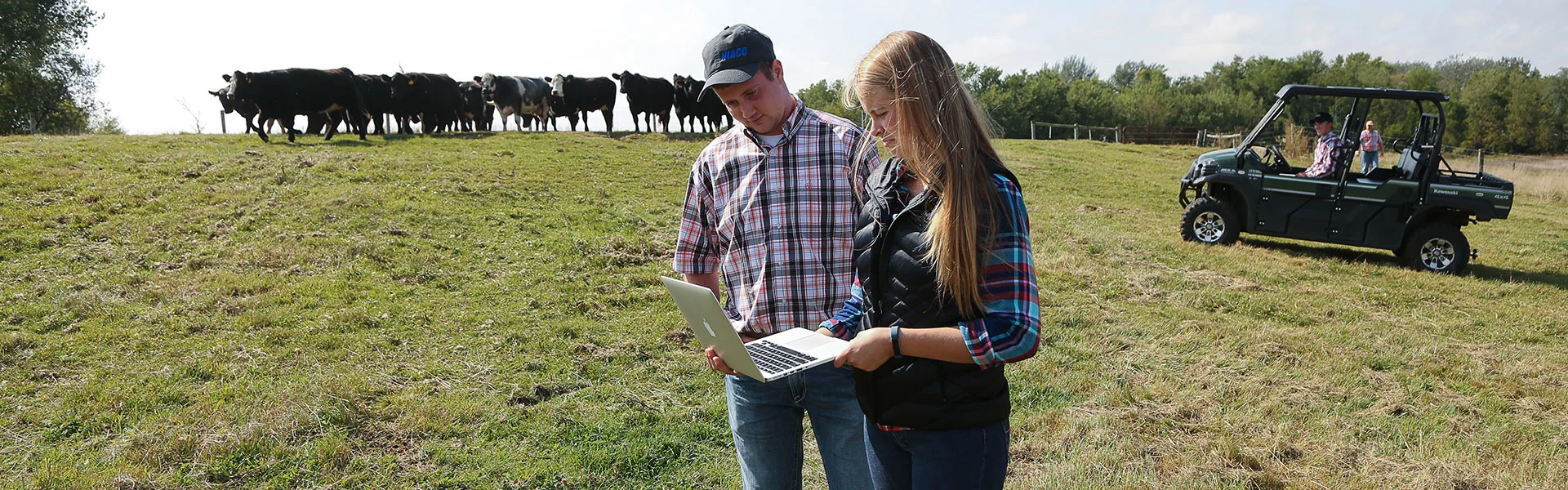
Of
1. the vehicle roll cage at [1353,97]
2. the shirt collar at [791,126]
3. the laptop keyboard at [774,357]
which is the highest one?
the vehicle roll cage at [1353,97]

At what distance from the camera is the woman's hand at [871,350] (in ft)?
5.56

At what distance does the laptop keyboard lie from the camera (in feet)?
6.06

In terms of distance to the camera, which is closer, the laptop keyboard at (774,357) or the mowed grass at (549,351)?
the laptop keyboard at (774,357)

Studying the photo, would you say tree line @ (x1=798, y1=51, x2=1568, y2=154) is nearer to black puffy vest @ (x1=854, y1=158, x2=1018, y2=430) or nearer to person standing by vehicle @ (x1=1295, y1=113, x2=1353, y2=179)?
person standing by vehicle @ (x1=1295, y1=113, x2=1353, y2=179)

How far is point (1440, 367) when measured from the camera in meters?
5.59

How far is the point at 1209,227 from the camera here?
33.7 ft

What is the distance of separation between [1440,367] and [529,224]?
26.7 ft

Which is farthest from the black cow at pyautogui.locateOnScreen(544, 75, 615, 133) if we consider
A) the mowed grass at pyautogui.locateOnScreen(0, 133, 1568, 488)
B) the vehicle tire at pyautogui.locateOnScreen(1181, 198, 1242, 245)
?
the vehicle tire at pyautogui.locateOnScreen(1181, 198, 1242, 245)

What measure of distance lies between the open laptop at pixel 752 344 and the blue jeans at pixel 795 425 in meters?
0.17

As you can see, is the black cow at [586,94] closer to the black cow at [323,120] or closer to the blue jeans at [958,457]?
the black cow at [323,120]

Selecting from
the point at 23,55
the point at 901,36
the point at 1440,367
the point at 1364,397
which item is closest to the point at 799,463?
the point at 901,36

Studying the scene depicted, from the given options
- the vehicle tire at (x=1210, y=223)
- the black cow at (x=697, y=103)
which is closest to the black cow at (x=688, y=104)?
the black cow at (x=697, y=103)

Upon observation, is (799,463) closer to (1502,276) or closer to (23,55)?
(1502,276)

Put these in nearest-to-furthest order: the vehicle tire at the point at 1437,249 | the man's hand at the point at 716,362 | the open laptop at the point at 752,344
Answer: the open laptop at the point at 752,344 < the man's hand at the point at 716,362 < the vehicle tire at the point at 1437,249
